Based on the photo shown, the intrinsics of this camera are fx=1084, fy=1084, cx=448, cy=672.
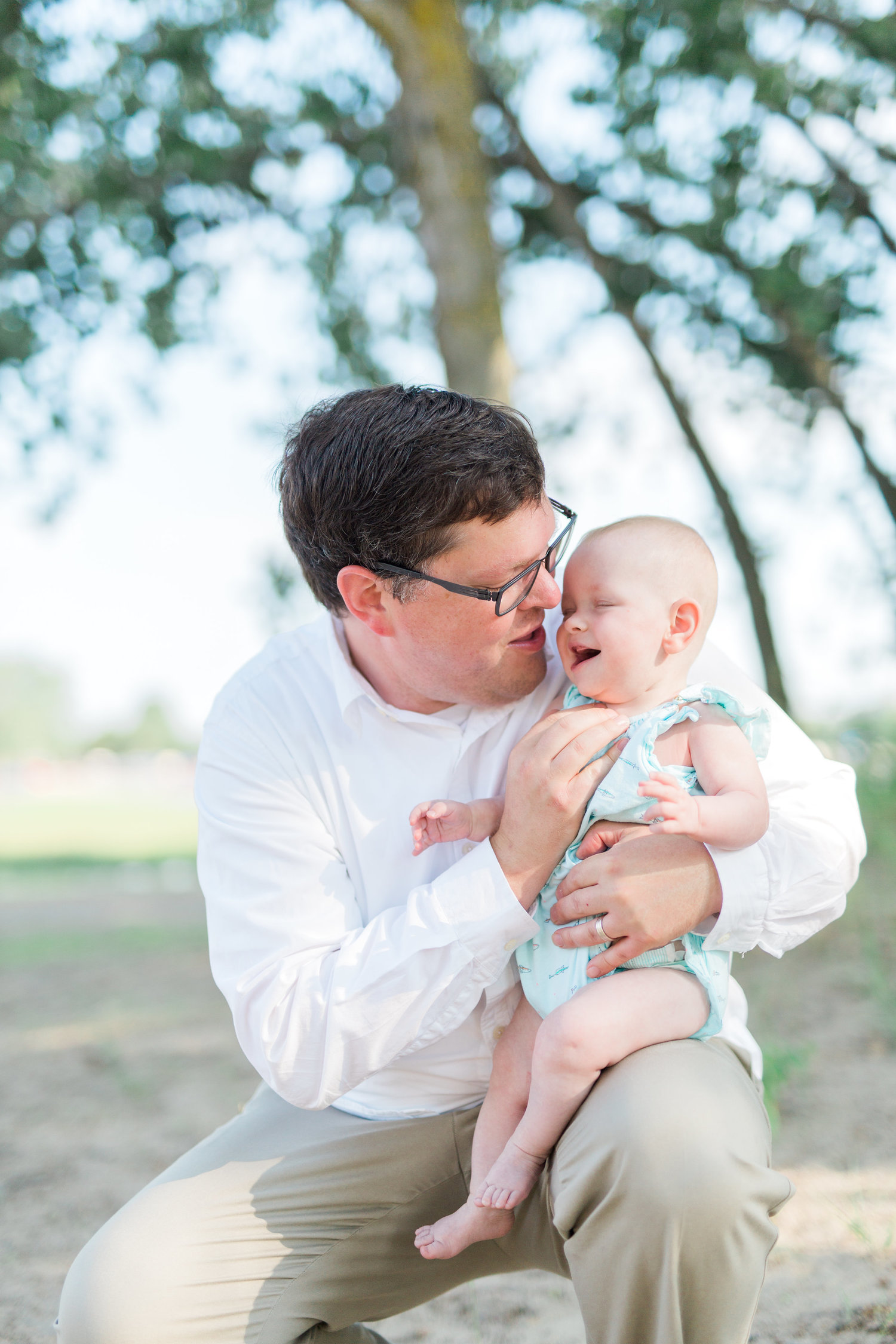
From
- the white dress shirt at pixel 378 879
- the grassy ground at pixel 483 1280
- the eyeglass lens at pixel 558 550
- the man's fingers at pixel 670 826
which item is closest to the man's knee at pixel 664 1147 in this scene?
the white dress shirt at pixel 378 879

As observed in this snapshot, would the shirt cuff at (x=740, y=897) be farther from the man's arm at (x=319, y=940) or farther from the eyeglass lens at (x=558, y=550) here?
the eyeglass lens at (x=558, y=550)

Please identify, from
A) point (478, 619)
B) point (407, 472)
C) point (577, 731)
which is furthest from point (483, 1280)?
point (407, 472)

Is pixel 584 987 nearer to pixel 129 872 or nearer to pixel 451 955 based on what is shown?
pixel 451 955

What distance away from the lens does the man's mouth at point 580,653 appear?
198 centimetres

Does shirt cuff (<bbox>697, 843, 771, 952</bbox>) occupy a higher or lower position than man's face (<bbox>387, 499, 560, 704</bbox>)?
lower

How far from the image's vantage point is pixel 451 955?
177cm

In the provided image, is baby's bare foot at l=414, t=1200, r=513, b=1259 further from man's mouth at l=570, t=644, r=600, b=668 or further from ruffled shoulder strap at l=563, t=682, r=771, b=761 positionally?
man's mouth at l=570, t=644, r=600, b=668

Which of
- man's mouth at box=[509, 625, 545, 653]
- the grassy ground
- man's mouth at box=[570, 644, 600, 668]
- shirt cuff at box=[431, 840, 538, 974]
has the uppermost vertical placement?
man's mouth at box=[509, 625, 545, 653]

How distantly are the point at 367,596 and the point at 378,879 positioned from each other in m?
0.53

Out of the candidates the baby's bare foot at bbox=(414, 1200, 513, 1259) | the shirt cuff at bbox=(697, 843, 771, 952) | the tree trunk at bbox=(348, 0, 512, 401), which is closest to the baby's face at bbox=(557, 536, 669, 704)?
the shirt cuff at bbox=(697, 843, 771, 952)

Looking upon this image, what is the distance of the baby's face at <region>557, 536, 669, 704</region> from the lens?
6.33ft

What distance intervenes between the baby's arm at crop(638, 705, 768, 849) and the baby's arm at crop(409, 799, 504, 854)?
0.28m

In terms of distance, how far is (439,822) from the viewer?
6.23ft

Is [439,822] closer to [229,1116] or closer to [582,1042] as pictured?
[582,1042]
